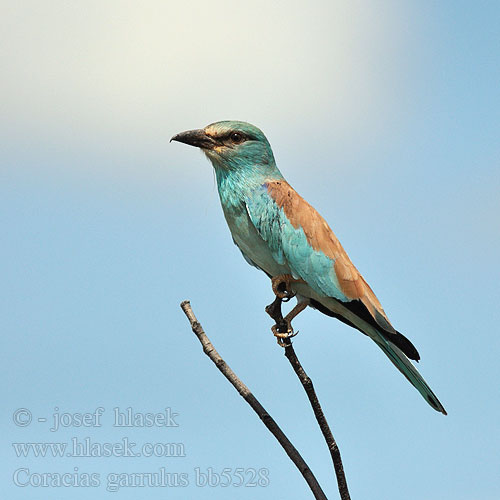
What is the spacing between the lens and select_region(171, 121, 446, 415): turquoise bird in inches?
191

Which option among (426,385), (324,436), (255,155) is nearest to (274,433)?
(324,436)

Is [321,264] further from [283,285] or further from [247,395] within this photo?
[247,395]

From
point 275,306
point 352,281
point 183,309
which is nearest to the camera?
point 183,309

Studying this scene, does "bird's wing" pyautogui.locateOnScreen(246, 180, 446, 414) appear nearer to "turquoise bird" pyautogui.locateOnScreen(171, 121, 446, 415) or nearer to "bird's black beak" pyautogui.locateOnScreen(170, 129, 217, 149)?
"turquoise bird" pyautogui.locateOnScreen(171, 121, 446, 415)

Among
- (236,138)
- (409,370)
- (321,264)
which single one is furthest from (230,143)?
(409,370)

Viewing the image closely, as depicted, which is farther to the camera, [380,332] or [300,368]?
[380,332]

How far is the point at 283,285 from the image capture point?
16.5 ft

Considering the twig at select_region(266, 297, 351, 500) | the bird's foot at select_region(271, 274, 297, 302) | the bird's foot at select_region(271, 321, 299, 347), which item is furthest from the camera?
the bird's foot at select_region(271, 274, 297, 302)

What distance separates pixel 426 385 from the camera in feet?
→ 15.3

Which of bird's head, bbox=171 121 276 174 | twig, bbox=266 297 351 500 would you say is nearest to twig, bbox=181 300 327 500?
twig, bbox=266 297 351 500

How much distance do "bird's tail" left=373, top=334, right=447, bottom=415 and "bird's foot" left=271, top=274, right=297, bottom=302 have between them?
66 centimetres

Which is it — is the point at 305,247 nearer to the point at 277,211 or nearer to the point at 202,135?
the point at 277,211

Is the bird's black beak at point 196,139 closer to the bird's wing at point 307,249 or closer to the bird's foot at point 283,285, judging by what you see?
the bird's wing at point 307,249

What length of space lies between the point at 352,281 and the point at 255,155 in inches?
42.0
